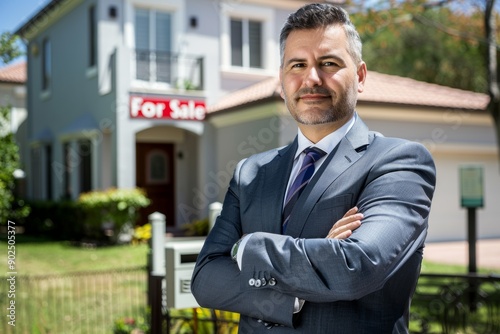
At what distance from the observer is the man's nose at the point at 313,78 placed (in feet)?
6.56

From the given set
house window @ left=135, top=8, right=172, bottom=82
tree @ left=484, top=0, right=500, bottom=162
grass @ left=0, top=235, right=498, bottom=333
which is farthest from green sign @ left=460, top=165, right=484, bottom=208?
house window @ left=135, top=8, right=172, bottom=82

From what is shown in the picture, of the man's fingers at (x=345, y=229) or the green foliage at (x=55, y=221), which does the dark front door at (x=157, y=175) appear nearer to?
the green foliage at (x=55, y=221)

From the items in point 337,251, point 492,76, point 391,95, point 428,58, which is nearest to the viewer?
point 337,251

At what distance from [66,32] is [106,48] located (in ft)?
9.00

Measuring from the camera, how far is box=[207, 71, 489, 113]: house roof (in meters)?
12.5

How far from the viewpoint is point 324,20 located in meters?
2.02

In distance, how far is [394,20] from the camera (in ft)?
25.6

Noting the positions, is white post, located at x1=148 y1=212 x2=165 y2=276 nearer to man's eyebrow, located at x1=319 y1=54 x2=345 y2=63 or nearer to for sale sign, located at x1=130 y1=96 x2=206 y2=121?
man's eyebrow, located at x1=319 y1=54 x2=345 y2=63

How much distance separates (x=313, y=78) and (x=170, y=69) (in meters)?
12.7

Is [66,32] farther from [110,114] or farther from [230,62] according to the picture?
[230,62]

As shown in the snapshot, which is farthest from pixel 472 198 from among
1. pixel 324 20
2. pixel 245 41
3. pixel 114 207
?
pixel 245 41

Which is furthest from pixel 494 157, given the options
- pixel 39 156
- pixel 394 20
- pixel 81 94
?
pixel 39 156

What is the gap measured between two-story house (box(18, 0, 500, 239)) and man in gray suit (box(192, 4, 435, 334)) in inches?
384

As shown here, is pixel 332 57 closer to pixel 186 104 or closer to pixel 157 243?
pixel 157 243
